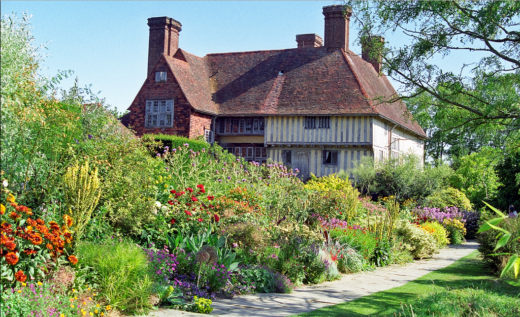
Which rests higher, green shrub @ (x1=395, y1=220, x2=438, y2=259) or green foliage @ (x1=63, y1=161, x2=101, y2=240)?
green foliage @ (x1=63, y1=161, x2=101, y2=240)

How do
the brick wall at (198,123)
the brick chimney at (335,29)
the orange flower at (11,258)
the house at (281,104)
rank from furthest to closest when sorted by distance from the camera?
1. the brick chimney at (335,29)
2. the brick wall at (198,123)
3. the house at (281,104)
4. the orange flower at (11,258)

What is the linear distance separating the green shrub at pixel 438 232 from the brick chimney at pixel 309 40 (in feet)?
53.4

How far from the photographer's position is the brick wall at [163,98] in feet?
81.3

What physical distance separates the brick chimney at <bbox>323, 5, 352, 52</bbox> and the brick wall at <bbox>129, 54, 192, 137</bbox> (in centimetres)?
859

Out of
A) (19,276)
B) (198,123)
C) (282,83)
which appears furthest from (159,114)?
(19,276)

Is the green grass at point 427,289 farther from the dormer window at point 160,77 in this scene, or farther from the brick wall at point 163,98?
the dormer window at point 160,77

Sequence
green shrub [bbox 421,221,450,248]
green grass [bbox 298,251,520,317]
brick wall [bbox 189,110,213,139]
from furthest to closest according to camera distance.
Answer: brick wall [bbox 189,110,213,139]
green shrub [bbox 421,221,450,248]
green grass [bbox 298,251,520,317]

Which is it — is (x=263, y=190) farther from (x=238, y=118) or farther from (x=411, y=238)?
(x=238, y=118)

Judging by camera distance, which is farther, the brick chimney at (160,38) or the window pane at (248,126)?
the brick chimney at (160,38)

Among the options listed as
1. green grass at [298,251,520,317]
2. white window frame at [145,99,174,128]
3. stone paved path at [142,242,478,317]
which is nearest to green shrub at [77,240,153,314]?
stone paved path at [142,242,478,317]

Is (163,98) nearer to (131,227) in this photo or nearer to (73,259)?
(131,227)

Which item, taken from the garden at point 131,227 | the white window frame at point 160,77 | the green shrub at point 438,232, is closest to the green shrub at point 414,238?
the garden at point 131,227

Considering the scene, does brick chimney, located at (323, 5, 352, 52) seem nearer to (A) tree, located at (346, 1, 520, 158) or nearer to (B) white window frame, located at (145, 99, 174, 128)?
(B) white window frame, located at (145, 99, 174, 128)

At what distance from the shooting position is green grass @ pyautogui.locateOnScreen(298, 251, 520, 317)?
6234 mm
